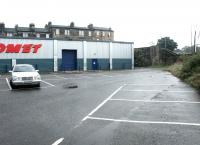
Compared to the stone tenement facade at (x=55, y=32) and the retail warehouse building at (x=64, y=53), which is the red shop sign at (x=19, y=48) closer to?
the retail warehouse building at (x=64, y=53)

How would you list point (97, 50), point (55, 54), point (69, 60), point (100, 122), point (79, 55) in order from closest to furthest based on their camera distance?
point (100, 122) → point (55, 54) → point (69, 60) → point (79, 55) → point (97, 50)

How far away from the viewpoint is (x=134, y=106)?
10992mm

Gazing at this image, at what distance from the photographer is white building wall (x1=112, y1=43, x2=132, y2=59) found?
47.5 metres

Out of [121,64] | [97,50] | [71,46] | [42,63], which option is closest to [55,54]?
[42,63]

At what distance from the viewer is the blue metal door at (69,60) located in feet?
139

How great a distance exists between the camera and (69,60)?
42.9 metres

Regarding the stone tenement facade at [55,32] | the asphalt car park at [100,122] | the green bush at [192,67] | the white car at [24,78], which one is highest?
the stone tenement facade at [55,32]

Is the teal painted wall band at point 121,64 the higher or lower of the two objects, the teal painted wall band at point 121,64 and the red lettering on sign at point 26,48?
the lower

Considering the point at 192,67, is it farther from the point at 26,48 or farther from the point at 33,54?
the point at 26,48

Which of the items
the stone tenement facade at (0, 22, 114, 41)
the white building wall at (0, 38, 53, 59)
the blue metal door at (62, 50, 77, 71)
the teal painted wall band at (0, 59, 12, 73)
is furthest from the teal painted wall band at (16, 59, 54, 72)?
the stone tenement facade at (0, 22, 114, 41)

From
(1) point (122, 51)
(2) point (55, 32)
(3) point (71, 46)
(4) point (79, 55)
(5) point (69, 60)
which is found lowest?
(5) point (69, 60)

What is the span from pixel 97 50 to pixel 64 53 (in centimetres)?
592

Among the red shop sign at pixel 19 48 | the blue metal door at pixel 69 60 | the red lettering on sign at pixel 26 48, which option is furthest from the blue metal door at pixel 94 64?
the red lettering on sign at pixel 26 48

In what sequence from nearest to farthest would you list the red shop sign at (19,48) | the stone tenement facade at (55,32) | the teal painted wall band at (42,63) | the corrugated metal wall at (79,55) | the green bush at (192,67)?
the green bush at (192,67)
the red shop sign at (19,48)
the corrugated metal wall at (79,55)
the teal painted wall band at (42,63)
the stone tenement facade at (55,32)
